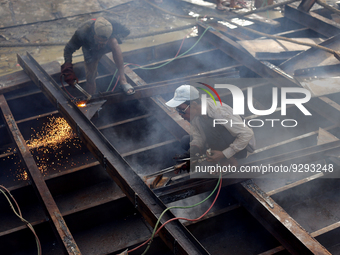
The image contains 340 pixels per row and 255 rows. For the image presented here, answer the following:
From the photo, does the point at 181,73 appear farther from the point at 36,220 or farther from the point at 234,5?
the point at 234,5

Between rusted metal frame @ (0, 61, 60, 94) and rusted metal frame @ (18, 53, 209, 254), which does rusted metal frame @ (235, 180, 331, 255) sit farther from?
rusted metal frame @ (0, 61, 60, 94)

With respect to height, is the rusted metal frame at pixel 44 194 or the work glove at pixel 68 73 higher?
the work glove at pixel 68 73

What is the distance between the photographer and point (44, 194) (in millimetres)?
3297

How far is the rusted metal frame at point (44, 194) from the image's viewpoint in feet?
9.46

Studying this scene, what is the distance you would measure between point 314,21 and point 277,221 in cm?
486

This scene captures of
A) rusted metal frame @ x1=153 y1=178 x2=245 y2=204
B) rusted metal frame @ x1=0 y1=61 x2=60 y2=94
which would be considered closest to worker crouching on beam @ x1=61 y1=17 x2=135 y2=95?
rusted metal frame @ x1=0 y1=61 x2=60 y2=94

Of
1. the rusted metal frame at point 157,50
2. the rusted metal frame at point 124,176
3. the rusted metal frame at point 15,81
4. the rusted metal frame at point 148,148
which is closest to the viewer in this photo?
the rusted metal frame at point 124,176

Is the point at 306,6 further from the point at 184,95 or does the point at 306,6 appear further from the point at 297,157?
the point at 184,95

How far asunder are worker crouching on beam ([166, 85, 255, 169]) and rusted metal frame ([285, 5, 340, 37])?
394cm

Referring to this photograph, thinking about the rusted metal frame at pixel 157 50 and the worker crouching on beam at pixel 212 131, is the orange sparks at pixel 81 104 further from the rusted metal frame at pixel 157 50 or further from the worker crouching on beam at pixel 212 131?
the rusted metal frame at pixel 157 50

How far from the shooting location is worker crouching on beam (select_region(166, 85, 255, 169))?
126 inches

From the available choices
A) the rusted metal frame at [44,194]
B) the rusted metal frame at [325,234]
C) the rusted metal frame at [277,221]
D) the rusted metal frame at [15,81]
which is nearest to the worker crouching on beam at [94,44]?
the rusted metal frame at [15,81]

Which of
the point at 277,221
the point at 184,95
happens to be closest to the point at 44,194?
the point at 184,95

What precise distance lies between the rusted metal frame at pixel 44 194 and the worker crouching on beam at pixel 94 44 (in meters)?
1.01
